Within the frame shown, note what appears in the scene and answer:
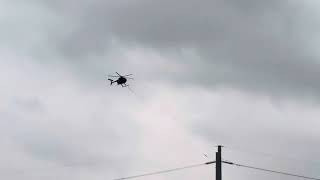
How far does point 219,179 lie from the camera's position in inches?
3649

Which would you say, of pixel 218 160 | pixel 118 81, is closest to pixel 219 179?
pixel 218 160

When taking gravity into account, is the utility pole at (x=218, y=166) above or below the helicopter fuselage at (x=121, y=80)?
below

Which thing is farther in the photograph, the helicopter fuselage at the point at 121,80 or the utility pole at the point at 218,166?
the helicopter fuselage at the point at 121,80

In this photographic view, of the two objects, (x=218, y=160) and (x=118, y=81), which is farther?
(x=118, y=81)

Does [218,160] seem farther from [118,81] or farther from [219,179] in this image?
[118,81]

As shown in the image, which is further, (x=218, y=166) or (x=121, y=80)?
(x=121, y=80)

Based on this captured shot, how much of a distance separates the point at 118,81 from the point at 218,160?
24558 mm

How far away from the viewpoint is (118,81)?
11181cm

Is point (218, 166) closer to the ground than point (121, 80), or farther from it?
closer to the ground

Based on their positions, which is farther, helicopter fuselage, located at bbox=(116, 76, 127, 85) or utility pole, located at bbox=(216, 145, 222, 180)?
helicopter fuselage, located at bbox=(116, 76, 127, 85)

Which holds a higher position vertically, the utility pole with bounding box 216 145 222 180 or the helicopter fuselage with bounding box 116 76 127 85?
the helicopter fuselage with bounding box 116 76 127 85

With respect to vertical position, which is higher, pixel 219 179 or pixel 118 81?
pixel 118 81

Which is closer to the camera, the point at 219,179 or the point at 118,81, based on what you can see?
the point at 219,179

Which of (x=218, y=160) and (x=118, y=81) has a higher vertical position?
(x=118, y=81)
